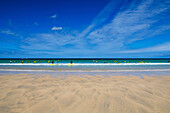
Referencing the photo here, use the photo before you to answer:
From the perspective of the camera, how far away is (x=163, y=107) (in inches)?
87.6

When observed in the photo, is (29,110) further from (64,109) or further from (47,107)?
(64,109)

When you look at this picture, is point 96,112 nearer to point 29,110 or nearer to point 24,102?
point 29,110

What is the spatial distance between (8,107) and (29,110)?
58cm

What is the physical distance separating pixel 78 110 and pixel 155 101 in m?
2.20

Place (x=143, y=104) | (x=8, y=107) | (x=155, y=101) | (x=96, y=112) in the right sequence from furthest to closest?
(x=155, y=101) < (x=143, y=104) < (x=8, y=107) < (x=96, y=112)

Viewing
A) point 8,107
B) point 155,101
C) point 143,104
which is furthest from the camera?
point 155,101

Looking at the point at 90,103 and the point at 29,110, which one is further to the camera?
the point at 90,103

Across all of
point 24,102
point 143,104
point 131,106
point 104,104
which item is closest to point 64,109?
point 104,104

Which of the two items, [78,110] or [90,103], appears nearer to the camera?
[78,110]

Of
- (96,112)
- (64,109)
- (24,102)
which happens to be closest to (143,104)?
(96,112)

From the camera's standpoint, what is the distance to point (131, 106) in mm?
2268

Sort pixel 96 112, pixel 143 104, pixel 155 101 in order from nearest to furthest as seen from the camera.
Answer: pixel 96 112 < pixel 143 104 < pixel 155 101

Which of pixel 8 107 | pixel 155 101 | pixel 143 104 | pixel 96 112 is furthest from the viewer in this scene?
pixel 155 101

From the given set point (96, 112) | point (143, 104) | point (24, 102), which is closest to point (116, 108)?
point (96, 112)
